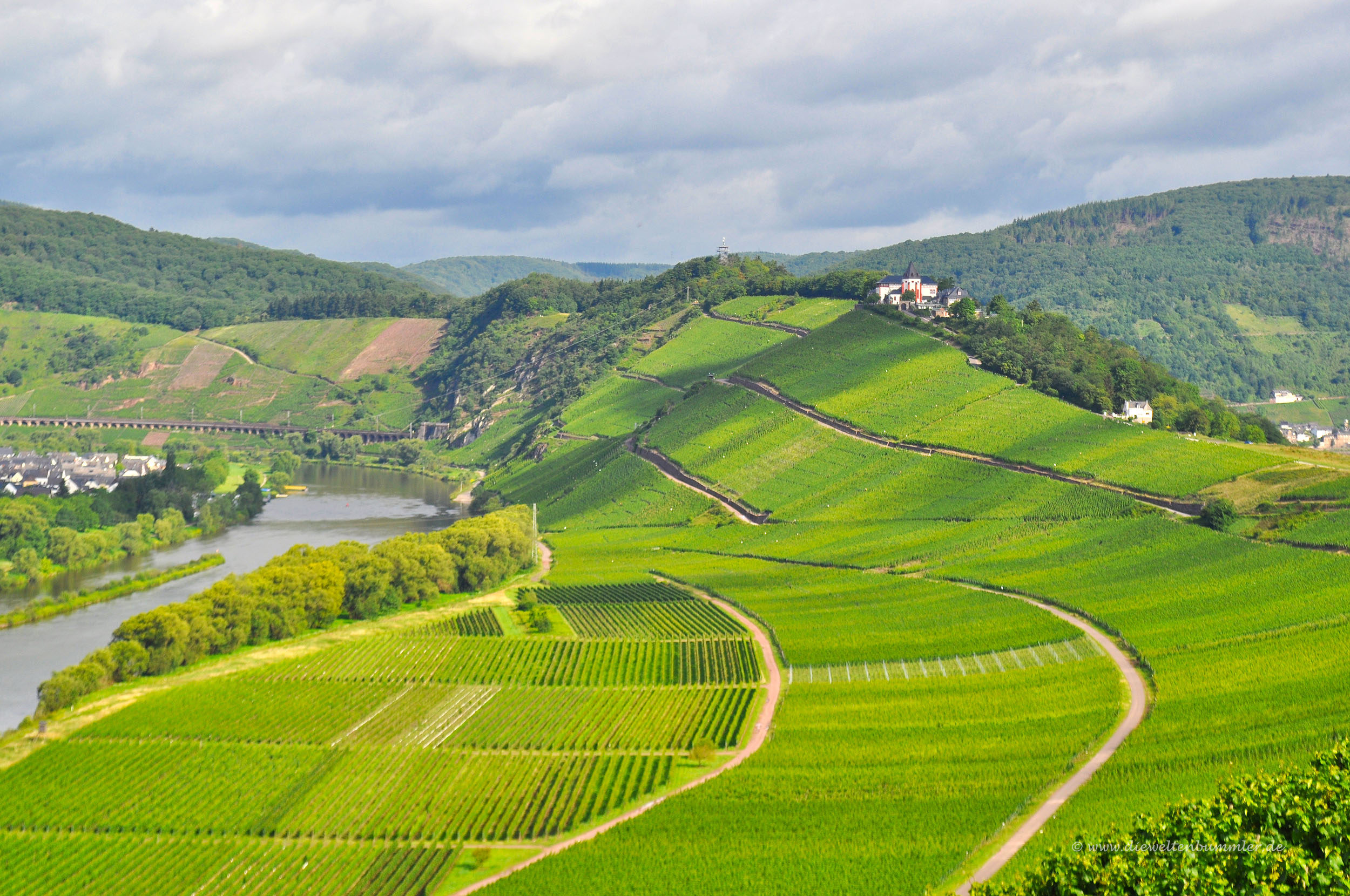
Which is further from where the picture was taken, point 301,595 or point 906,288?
point 906,288

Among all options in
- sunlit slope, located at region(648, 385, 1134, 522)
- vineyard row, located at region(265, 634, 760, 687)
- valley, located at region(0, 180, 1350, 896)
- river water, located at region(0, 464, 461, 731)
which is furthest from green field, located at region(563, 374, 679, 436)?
vineyard row, located at region(265, 634, 760, 687)

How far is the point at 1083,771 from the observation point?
5244 cm

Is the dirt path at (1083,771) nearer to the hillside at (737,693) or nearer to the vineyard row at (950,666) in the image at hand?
the hillside at (737,693)

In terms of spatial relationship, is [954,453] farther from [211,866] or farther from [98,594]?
[211,866]

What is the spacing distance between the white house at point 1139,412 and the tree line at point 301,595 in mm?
63543

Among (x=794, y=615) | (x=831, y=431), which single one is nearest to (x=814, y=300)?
(x=831, y=431)

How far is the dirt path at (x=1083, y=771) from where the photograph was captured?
44062mm

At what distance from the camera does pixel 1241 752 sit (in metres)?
51.3

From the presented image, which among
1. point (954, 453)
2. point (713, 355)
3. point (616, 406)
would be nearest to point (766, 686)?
point (954, 453)

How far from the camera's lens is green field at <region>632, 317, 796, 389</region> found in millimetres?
179875

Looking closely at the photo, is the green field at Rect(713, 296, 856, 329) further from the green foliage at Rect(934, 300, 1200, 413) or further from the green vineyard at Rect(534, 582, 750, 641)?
the green vineyard at Rect(534, 582, 750, 641)

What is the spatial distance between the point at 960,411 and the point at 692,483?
2969 centimetres

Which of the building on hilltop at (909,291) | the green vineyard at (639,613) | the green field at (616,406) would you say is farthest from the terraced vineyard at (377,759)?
the building on hilltop at (909,291)

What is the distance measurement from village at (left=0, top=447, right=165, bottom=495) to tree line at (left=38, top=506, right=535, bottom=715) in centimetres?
5505
